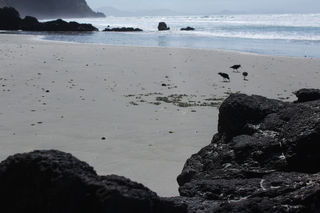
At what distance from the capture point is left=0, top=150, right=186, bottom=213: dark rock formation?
3.04 meters

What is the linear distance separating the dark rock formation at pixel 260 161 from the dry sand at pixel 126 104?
1532mm

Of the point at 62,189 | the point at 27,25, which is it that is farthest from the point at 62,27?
the point at 62,189

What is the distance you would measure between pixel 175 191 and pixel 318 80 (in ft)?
49.9

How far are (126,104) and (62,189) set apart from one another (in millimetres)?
10327

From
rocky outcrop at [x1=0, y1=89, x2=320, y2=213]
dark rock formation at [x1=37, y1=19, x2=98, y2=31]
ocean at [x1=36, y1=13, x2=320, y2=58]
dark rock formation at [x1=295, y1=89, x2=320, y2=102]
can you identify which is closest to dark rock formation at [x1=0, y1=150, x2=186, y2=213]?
rocky outcrop at [x1=0, y1=89, x2=320, y2=213]

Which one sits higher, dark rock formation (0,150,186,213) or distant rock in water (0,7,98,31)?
distant rock in water (0,7,98,31)

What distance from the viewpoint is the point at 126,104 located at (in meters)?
13.4

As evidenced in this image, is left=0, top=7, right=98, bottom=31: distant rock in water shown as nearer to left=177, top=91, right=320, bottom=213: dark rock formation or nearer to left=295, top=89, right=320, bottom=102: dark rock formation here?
left=295, top=89, right=320, bottom=102: dark rock formation

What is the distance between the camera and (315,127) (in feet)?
15.2

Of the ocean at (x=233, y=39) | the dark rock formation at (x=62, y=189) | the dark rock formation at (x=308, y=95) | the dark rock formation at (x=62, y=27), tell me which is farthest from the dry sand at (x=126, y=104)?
Answer: the dark rock formation at (x=62, y=27)

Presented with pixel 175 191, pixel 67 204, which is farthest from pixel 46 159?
pixel 175 191

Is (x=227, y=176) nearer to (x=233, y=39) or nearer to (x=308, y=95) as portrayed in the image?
(x=308, y=95)

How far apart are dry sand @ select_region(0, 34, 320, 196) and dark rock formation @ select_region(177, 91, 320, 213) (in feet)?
5.03

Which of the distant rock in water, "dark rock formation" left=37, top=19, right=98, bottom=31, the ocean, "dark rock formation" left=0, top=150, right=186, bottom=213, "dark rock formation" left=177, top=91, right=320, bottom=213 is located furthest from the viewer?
"dark rock formation" left=37, top=19, right=98, bottom=31
